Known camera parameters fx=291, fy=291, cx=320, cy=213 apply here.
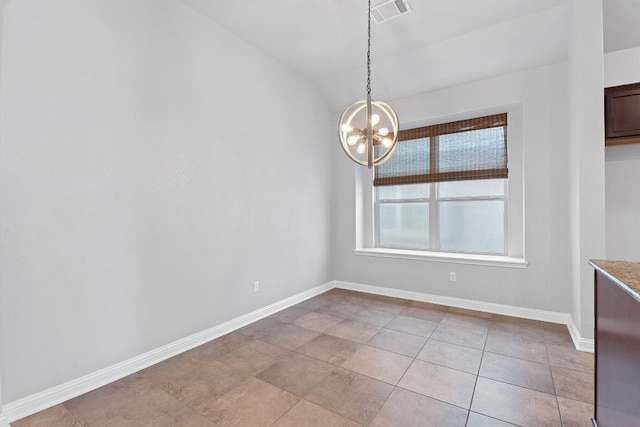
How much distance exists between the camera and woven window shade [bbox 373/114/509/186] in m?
3.82

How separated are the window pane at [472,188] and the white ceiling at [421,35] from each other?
134 centimetres

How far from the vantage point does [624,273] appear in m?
1.25

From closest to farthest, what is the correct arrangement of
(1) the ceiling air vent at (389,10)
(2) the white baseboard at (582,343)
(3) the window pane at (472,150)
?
(2) the white baseboard at (582,343)
(1) the ceiling air vent at (389,10)
(3) the window pane at (472,150)

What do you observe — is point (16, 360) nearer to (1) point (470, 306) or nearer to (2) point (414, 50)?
(1) point (470, 306)

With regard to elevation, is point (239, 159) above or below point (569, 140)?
below

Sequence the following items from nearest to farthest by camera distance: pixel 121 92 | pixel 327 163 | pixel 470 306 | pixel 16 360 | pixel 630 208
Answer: pixel 16 360 < pixel 121 92 < pixel 630 208 < pixel 470 306 < pixel 327 163

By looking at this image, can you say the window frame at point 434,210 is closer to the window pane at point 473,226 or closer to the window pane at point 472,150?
the window pane at point 473,226

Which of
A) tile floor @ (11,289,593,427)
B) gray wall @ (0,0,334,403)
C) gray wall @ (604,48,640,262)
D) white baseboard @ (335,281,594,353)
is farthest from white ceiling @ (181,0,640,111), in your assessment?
tile floor @ (11,289,593,427)

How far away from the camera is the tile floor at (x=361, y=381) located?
1.80 m

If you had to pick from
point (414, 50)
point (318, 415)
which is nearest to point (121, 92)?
point (318, 415)

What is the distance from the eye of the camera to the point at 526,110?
3414 millimetres

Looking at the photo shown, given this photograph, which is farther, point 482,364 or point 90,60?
point 482,364

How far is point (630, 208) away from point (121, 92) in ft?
15.9

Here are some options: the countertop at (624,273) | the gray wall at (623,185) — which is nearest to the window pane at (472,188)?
the gray wall at (623,185)
